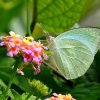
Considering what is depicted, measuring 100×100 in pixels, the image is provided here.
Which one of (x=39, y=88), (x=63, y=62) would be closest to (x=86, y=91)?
(x=63, y=62)

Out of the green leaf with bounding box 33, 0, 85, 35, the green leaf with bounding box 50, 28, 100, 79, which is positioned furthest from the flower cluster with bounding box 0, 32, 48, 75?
the green leaf with bounding box 33, 0, 85, 35

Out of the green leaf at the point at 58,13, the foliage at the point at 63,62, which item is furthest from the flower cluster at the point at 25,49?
the green leaf at the point at 58,13

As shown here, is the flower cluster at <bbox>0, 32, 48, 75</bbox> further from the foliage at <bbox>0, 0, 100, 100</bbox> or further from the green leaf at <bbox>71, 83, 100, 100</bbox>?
the green leaf at <bbox>71, 83, 100, 100</bbox>

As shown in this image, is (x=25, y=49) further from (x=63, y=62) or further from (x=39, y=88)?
(x=63, y=62)

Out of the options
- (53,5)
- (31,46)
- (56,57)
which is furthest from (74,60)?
(53,5)

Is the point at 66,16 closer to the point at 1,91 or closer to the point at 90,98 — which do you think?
the point at 90,98

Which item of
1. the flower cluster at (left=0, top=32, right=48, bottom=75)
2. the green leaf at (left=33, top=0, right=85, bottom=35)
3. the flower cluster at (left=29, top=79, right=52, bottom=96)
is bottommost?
the flower cluster at (left=29, top=79, right=52, bottom=96)
